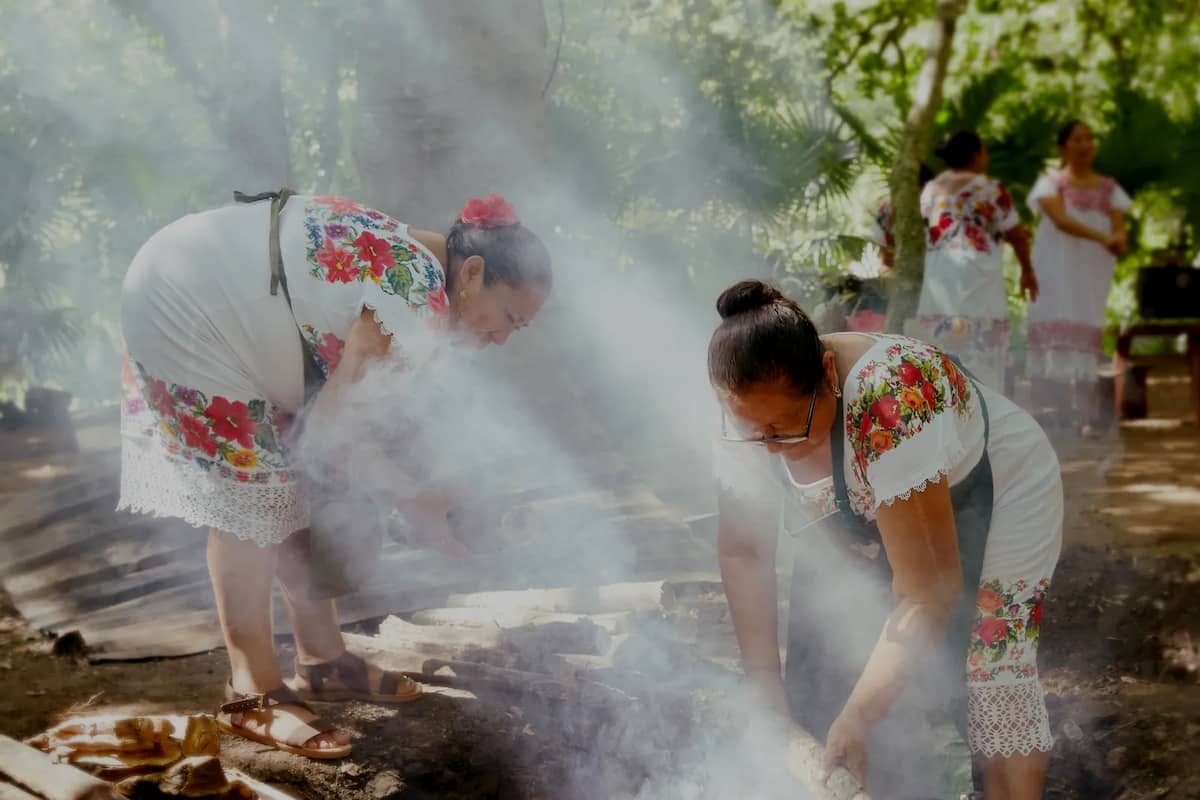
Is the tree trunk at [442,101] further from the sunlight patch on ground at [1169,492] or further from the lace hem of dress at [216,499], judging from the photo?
the sunlight patch on ground at [1169,492]

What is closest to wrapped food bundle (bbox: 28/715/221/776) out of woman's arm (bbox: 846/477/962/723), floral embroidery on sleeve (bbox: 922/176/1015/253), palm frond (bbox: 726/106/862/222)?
woman's arm (bbox: 846/477/962/723)

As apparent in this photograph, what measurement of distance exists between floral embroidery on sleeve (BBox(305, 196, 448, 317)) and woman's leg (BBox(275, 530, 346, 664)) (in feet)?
2.74

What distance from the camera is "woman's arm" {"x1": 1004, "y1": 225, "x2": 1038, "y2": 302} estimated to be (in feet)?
22.3

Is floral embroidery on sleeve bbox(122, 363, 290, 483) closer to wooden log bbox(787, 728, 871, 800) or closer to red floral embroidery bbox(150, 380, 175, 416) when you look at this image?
red floral embroidery bbox(150, 380, 175, 416)

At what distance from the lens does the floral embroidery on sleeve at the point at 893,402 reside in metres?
2.20

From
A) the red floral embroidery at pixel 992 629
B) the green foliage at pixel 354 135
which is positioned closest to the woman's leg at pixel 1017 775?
the red floral embroidery at pixel 992 629

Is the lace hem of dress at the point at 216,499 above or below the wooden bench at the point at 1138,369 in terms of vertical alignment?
above

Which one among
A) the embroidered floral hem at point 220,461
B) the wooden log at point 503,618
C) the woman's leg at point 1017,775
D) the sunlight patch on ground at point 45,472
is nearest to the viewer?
the woman's leg at point 1017,775

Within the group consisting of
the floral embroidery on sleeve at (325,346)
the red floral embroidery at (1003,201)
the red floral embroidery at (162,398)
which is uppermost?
the red floral embroidery at (1003,201)

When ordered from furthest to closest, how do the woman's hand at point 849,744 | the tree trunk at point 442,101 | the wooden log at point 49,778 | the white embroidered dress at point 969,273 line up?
the white embroidered dress at point 969,273
the tree trunk at point 442,101
the woman's hand at point 849,744
the wooden log at point 49,778

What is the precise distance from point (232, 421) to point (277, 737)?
810 mm

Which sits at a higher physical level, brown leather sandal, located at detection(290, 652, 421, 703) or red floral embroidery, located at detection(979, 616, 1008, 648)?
red floral embroidery, located at detection(979, 616, 1008, 648)

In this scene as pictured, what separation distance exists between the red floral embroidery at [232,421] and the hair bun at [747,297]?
1332 mm

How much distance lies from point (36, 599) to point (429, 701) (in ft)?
7.24
